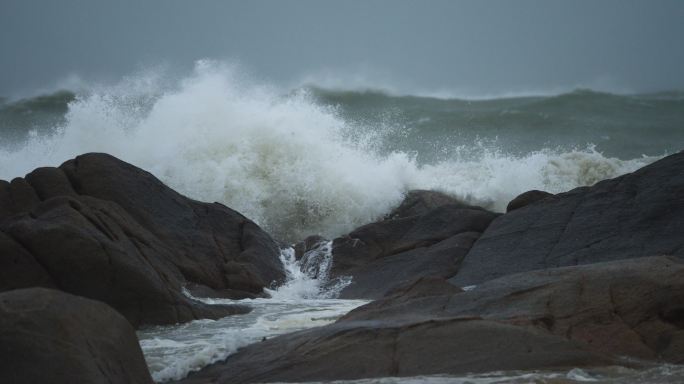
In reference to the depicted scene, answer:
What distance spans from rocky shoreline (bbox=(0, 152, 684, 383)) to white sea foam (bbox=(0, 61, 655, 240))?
4.70 feet

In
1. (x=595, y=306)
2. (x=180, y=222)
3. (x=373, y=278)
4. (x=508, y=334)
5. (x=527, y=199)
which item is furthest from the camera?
(x=527, y=199)

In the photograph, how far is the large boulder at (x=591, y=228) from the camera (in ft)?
30.5

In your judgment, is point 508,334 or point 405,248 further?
point 405,248

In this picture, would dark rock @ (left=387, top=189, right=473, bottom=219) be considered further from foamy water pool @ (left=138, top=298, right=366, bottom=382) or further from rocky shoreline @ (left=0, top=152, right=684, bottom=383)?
foamy water pool @ (left=138, top=298, right=366, bottom=382)

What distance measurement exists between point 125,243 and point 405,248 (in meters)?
3.64

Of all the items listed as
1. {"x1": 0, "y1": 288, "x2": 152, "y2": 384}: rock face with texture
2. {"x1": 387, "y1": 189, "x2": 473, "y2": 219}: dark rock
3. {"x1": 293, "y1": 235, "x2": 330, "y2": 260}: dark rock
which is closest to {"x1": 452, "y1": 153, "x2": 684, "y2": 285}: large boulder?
{"x1": 293, "y1": 235, "x2": 330, "y2": 260}: dark rock

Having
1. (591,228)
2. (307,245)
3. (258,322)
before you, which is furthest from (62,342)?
(307,245)

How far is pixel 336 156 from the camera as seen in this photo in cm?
1619

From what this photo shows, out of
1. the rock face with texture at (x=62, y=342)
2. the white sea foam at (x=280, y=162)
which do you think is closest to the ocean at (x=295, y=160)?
the white sea foam at (x=280, y=162)

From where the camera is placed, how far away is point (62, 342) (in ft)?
14.9

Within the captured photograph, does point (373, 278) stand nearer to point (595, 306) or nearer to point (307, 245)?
point (307, 245)

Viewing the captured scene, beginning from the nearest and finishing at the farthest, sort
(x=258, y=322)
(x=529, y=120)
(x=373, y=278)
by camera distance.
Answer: (x=258, y=322) → (x=373, y=278) → (x=529, y=120)

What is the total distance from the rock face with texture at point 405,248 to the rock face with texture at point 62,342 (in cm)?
545

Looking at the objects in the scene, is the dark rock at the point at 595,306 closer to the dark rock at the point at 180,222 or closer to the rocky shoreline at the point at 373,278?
the rocky shoreline at the point at 373,278
